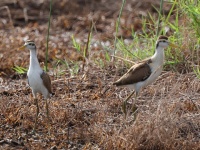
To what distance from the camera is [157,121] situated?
20.9 ft

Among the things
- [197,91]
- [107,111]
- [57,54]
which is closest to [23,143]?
[107,111]

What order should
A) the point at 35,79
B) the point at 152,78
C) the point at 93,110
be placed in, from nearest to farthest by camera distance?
1. the point at 35,79
2. the point at 152,78
3. the point at 93,110

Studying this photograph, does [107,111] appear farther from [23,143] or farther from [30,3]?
[30,3]

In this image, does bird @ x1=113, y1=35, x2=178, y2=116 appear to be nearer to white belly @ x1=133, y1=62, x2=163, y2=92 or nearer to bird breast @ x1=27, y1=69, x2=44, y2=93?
white belly @ x1=133, y1=62, x2=163, y2=92

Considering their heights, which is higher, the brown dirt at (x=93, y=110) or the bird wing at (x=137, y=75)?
the bird wing at (x=137, y=75)

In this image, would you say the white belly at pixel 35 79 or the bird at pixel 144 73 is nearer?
the white belly at pixel 35 79

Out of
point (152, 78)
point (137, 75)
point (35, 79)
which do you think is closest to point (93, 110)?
point (137, 75)

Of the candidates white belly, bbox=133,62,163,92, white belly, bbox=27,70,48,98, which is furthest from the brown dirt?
white belly, bbox=27,70,48,98

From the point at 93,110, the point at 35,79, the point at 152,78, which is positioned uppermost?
the point at 35,79

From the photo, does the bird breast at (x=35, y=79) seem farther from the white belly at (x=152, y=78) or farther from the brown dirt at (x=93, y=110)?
the white belly at (x=152, y=78)

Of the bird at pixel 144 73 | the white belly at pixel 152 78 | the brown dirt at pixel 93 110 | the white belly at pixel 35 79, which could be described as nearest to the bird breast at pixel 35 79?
the white belly at pixel 35 79

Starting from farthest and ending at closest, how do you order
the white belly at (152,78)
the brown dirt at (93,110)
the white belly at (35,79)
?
the white belly at (152,78) < the white belly at (35,79) < the brown dirt at (93,110)

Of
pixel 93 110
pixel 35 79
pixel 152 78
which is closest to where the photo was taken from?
pixel 35 79

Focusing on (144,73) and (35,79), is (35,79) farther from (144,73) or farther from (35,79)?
(144,73)
